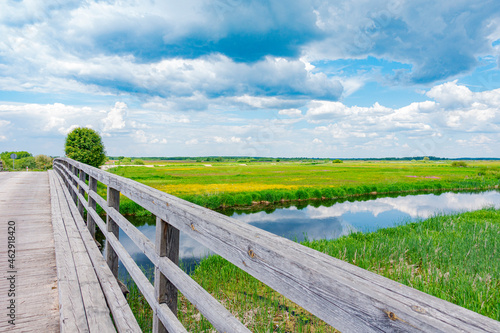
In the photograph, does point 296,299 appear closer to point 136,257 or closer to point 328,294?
point 328,294

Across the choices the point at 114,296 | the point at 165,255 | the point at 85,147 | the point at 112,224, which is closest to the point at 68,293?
the point at 114,296

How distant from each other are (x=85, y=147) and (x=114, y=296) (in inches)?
1632

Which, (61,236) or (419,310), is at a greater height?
(419,310)

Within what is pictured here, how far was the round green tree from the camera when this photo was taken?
37594 millimetres

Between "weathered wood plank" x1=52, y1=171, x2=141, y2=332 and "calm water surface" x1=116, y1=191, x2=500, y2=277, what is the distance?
19.6 feet

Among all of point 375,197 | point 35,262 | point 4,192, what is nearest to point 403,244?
point 35,262

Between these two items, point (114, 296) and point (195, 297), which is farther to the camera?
point (114, 296)

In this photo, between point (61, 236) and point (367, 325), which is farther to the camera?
point (61, 236)

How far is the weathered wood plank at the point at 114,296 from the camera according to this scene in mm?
2328

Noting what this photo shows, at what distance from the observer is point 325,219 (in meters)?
17.7

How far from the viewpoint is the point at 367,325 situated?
86 centimetres

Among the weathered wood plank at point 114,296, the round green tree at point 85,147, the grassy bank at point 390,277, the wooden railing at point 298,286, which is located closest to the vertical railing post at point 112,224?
the weathered wood plank at point 114,296

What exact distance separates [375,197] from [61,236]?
2697 centimetres

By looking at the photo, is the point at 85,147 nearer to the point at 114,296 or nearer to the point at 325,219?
the point at 325,219
